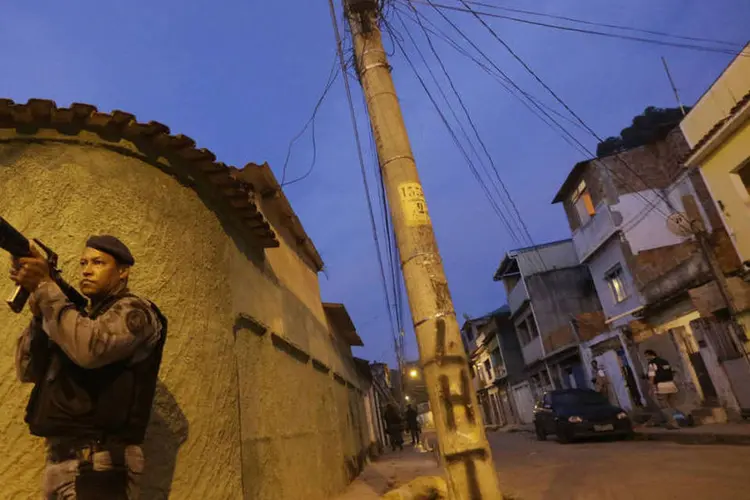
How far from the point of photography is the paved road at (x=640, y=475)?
198 inches

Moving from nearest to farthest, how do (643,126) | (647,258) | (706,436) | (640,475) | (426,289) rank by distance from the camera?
(426,289), (640,475), (706,436), (647,258), (643,126)

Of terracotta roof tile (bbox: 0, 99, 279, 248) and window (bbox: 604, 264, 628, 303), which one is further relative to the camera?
window (bbox: 604, 264, 628, 303)

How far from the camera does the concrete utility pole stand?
2865 mm

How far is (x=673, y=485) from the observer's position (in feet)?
17.3

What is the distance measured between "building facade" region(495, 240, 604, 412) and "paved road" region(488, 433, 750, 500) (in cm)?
1470

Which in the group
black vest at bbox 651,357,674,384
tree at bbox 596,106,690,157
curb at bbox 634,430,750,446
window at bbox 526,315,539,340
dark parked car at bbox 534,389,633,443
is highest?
tree at bbox 596,106,690,157

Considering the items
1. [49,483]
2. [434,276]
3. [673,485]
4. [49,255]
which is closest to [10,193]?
[49,255]

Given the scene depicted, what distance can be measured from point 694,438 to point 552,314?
17.9 m

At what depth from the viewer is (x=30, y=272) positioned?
7.20 feet

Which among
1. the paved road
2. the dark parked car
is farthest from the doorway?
the paved road

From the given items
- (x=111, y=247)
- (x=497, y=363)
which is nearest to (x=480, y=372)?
(x=497, y=363)

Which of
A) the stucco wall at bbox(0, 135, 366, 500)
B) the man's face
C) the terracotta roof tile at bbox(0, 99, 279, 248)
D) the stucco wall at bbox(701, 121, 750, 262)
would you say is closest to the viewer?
the man's face

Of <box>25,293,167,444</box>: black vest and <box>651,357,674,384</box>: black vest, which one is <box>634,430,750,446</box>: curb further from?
<box>25,293,167,444</box>: black vest

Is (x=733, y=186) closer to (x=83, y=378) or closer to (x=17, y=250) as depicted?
(x=83, y=378)
